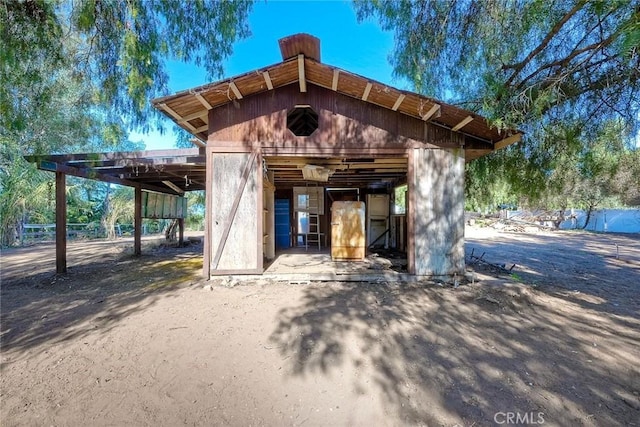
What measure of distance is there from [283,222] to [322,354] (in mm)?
8789

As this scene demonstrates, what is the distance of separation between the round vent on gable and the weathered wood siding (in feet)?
7.86

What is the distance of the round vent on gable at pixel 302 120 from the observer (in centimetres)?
647

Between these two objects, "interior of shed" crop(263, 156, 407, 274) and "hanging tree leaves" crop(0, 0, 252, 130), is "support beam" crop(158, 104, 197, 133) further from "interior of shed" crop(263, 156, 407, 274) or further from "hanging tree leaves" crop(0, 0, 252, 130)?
"interior of shed" crop(263, 156, 407, 274)

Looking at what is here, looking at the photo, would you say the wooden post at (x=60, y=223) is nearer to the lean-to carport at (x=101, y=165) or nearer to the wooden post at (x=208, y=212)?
the lean-to carport at (x=101, y=165)

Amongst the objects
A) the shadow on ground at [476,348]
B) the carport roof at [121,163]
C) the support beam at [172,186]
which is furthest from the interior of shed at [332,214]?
the support beam at [172,186]

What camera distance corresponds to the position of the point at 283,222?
462 inches

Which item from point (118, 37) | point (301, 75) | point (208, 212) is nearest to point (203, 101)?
point (118, 37)

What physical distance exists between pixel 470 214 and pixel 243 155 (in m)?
33.1

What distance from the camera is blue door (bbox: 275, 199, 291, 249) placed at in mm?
11617

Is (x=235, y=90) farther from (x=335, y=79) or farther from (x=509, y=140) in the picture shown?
(x=509, y=140)

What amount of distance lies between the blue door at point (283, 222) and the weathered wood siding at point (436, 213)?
6684mm

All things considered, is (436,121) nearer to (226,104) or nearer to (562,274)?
(226,104)

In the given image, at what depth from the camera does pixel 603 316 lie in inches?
163

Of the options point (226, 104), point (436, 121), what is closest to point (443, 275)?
point (436, 121)
